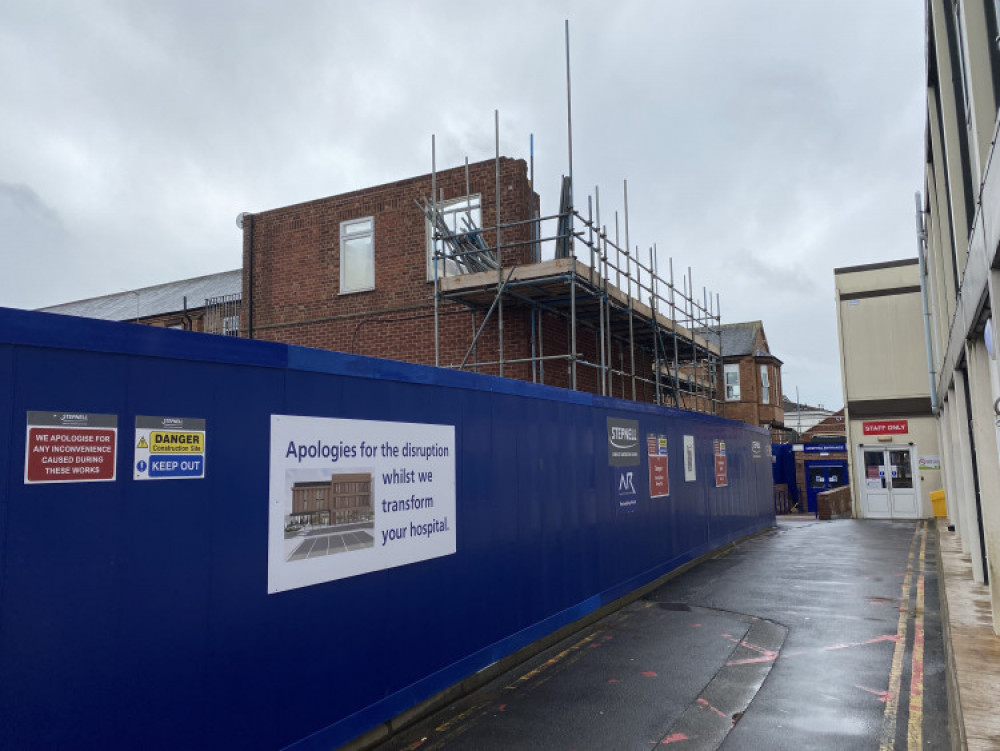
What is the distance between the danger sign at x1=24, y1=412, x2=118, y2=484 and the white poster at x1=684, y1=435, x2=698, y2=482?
10715 mm

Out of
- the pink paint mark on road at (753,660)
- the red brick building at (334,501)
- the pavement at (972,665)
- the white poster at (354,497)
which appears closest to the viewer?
the pavement at (972,665)

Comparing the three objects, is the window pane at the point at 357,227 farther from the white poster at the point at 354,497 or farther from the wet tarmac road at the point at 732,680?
the white poster at the point at 354,497

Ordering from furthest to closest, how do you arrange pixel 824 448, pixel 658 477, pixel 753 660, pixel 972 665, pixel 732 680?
1. pixel 824 448
2. pixel 658 477
3. pixel 753 660
4. pixel 732 680
5. pixel 972 665

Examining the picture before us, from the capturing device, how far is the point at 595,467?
9.28 meters

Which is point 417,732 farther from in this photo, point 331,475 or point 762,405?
point 762,405

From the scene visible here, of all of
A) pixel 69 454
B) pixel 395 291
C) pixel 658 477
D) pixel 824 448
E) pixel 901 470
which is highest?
pixel 395 291

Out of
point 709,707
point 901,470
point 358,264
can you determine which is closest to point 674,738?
point 709,707

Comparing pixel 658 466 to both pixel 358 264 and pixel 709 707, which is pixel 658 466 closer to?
pixel 709 707

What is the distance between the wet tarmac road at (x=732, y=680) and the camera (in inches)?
207

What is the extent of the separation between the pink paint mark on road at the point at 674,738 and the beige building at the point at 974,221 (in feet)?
11.4

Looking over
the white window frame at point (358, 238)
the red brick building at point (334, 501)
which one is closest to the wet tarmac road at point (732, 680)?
the red brick building at point (334, 501)

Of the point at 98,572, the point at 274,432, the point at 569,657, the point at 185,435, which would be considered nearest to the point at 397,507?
the point at 274,432

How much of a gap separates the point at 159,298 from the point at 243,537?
29351 mm

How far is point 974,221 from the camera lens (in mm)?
6012
